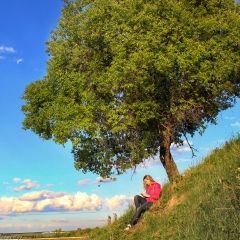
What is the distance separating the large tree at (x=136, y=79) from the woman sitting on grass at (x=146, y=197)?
8.78 feet

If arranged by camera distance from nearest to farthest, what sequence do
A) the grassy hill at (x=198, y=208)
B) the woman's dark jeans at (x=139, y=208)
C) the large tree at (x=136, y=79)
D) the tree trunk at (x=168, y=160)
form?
the grassy hill at (x=198, y=208)
the woman's dark jeans at (x=139, y=208)
the large tree at (x=136, y=79)
the tree trunk at (x=168, y=160)

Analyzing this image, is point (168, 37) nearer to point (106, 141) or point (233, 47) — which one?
point (233, 47)

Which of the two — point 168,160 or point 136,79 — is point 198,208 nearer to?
point 136,79

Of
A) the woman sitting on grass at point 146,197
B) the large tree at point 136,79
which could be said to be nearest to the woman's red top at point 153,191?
the woman sitting on grass at point 146,197

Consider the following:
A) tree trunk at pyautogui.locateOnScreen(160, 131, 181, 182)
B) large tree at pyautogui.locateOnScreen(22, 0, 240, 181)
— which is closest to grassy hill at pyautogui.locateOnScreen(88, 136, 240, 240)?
large tree at pyautogui.locateOnScreen(22, 0, 240, 181)

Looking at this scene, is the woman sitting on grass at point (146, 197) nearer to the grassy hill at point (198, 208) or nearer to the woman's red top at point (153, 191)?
the woman's red top at point (153, 191)

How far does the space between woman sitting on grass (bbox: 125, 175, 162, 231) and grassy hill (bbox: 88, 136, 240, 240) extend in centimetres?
23

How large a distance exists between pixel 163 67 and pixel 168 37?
2.10 meters

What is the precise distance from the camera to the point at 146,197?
15.4 meters

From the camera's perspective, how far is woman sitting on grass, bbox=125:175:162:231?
1492 cm

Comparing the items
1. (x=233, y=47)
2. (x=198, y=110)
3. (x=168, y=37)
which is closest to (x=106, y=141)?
(x=198, y=110)

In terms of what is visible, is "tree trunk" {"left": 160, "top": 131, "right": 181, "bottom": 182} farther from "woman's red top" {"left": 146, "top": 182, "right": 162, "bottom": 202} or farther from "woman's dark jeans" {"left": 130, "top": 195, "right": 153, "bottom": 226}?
"woman's dark jeans" {"left": 130, "top": 195, "right": 153, "bottom": 226}

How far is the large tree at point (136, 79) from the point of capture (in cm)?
1939

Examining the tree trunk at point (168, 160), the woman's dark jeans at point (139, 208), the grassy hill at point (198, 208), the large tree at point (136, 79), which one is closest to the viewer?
the grassy hill at point (198, 208)
